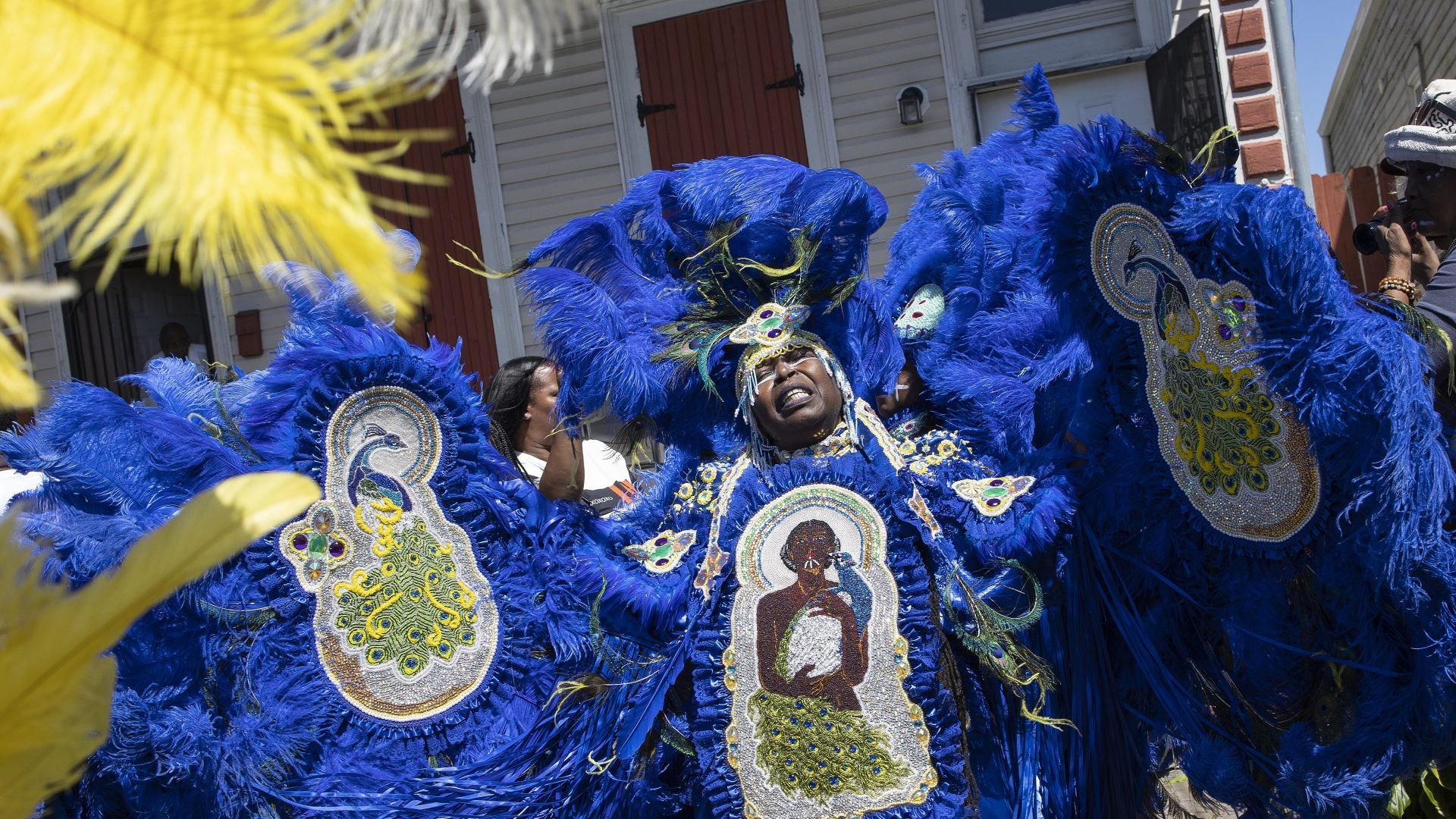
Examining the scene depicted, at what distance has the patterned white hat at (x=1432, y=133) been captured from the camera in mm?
2398

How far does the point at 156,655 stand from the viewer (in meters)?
3.00

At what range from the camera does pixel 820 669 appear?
2.60m

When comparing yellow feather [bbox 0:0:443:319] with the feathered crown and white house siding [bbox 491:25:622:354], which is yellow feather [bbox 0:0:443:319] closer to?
the feathered crown

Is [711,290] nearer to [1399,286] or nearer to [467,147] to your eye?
[1399,286]

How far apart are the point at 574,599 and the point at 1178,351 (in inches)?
60.8

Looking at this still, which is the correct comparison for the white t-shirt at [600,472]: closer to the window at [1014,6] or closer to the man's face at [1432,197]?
the man's face at [1432,197]

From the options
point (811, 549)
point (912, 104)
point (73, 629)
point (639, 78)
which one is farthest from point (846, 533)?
point (639, 78)

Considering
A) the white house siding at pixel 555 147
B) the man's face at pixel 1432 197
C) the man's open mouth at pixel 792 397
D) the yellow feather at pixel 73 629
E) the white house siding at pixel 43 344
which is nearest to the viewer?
the yellow feather at pixel 73 629

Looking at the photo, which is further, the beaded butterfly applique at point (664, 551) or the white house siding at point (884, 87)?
the white house siding at point (884, 87)

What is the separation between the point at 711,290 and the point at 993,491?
0.85 meters

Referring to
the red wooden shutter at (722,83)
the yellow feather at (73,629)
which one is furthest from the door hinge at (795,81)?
the yellow feather at (73,629)

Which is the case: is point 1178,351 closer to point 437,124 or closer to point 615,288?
point 615,288

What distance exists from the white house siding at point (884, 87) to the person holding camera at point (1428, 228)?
4042 millimetres

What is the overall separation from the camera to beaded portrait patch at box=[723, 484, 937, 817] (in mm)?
1273
